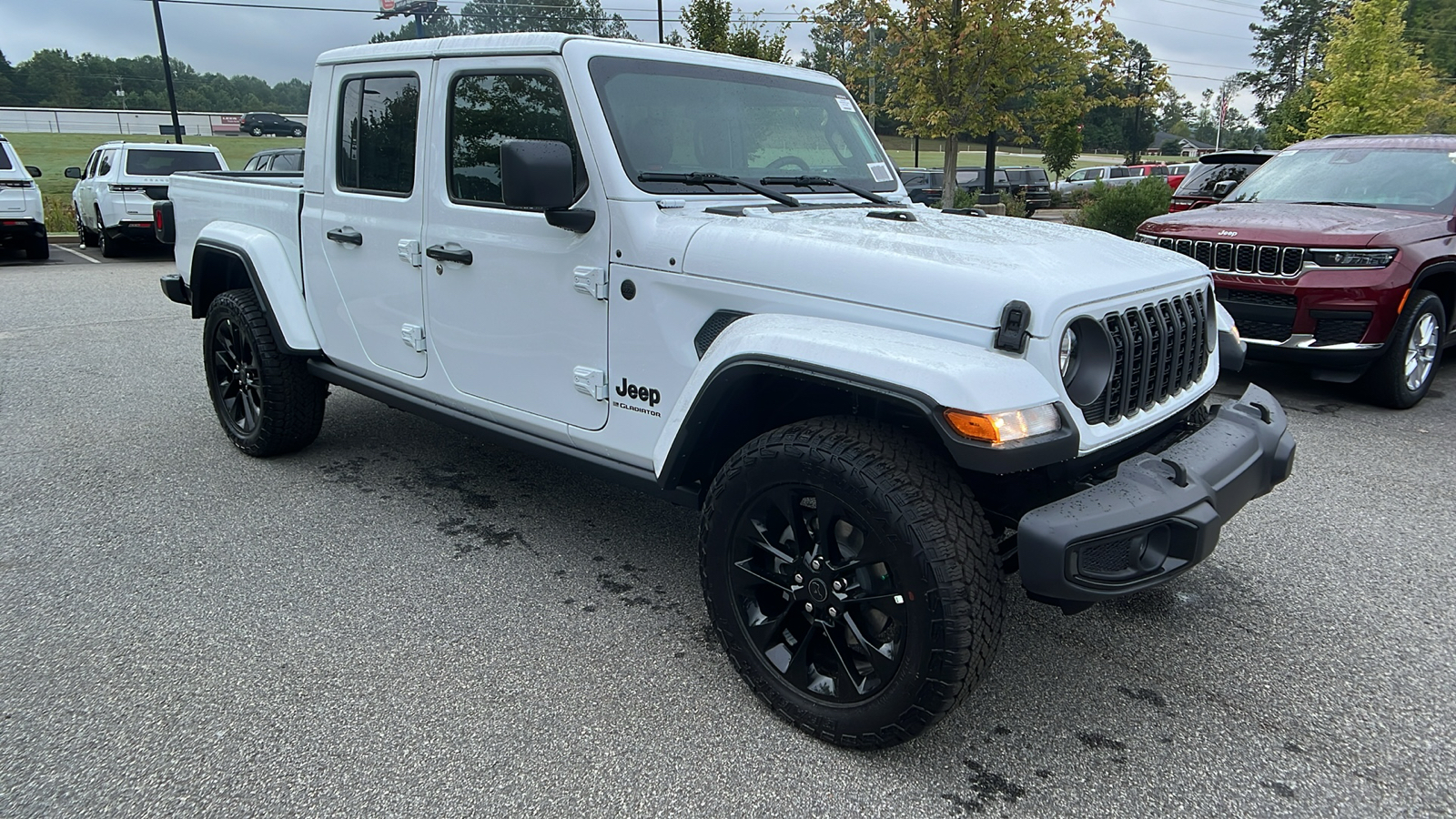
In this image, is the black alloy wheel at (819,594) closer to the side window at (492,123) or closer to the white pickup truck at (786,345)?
the white pickup truck at (786,345)

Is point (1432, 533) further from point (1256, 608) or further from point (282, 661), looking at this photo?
point (282, 661)

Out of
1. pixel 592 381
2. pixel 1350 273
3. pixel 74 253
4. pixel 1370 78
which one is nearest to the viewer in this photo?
pixel 592 381

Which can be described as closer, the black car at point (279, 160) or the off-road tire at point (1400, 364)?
the off-road tire at point (1400, 364)

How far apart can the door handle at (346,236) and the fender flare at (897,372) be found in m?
2.10

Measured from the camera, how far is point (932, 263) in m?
2.42

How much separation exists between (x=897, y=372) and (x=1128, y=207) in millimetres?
12332

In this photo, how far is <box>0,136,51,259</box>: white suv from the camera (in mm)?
13253

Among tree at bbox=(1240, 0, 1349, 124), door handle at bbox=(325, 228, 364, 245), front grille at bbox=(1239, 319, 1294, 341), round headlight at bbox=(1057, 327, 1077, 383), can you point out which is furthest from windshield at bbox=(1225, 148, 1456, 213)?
tree at bbox=(1240, 0, 1349, 124)

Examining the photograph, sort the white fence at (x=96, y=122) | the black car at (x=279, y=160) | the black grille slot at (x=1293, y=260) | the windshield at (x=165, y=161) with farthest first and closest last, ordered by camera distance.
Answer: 1. the white fence at (x=96, y=122)
2. the black car at (x=279, y=160)
3. the windshield at (x=165, y=161)
4. the black grille slot at (x=1293, y=260)

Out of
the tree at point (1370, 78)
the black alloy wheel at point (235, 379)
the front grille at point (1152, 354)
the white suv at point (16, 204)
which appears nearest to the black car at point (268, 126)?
→ the white suv at point (16, 204)

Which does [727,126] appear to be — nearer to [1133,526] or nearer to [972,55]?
[1133,526]

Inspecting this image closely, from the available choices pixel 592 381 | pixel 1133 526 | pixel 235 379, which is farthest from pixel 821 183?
pixel 235 379

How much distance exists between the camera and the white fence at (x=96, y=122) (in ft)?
167

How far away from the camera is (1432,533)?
→ 405 cm
